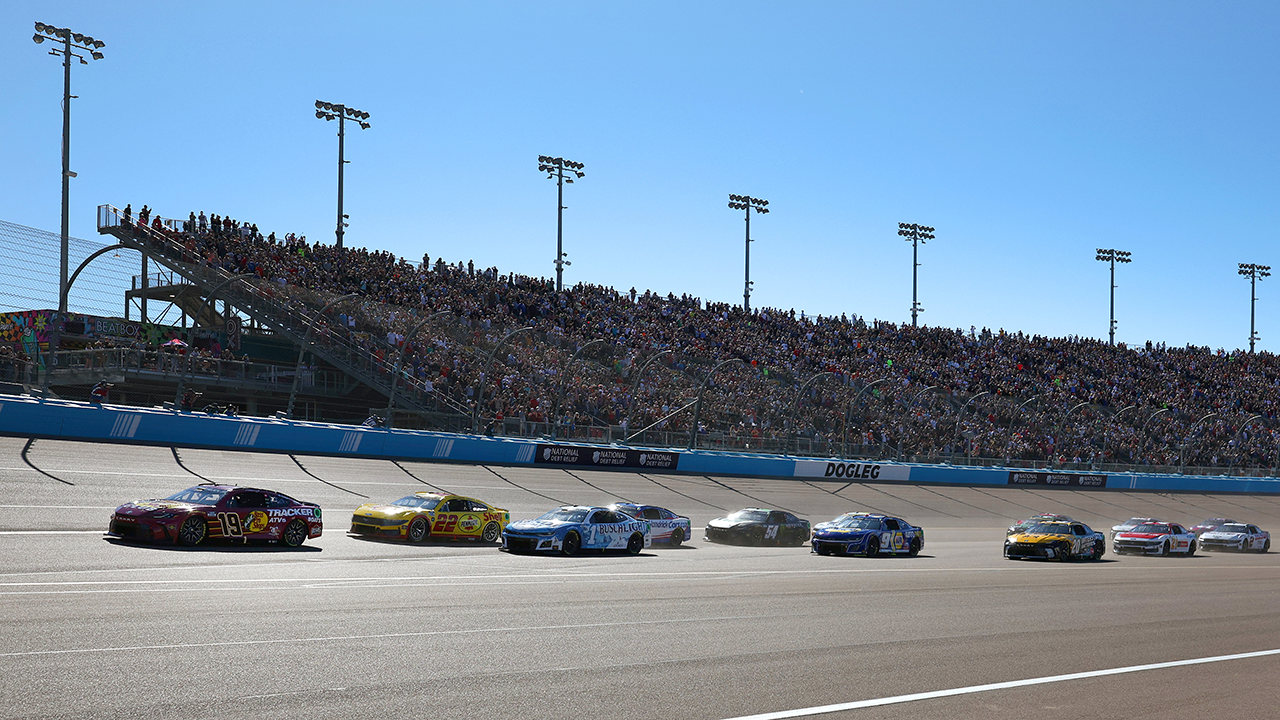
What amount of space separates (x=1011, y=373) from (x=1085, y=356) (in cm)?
1196

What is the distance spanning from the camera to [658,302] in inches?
2172

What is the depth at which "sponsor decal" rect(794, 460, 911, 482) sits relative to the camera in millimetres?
45031

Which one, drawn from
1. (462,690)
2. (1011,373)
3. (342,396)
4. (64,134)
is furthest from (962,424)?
(462,690)

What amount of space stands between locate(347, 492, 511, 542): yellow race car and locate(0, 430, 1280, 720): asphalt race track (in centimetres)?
47

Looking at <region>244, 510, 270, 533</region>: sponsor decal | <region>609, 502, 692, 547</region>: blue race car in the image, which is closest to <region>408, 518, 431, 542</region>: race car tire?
<region>244, 510, 270, 533</region>: sponsor decal

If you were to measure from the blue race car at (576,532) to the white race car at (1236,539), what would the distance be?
2210 cm

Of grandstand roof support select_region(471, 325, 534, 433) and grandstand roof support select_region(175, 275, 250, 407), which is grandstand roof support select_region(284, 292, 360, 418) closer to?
grandstand roof support select_region(175, 275, 250, 407)

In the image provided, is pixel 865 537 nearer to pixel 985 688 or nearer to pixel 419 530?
pixel 419 530

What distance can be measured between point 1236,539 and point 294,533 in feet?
99.3

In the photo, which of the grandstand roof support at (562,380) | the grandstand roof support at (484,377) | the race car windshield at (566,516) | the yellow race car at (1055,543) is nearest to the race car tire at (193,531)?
the race car windshield at (566,516)

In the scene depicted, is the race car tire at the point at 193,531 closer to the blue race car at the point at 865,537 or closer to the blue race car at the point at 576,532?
the blue race car at the point at 576,532

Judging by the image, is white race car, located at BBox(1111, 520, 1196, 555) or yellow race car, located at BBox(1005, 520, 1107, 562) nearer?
yellow race car, located at BBox(1005, 520, 1107, 562)

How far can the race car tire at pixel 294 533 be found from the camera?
793 inches

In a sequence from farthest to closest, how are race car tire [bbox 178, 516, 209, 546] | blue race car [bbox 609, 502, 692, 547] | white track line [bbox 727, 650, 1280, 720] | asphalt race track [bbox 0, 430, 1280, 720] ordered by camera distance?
blue race car [bbox 609, 502, 692, 547] → race car tire [bbox 178, 516, 209, 546] → asphalt race track [bbox 0, 430, 1280, 720] → white track line [bbox 727, 650, 1280, 720]
